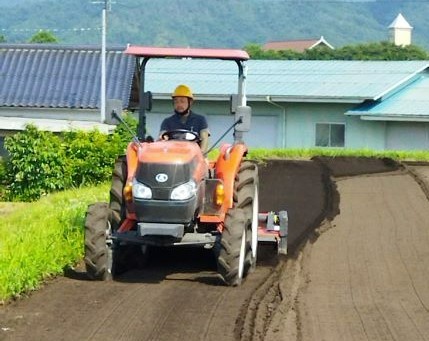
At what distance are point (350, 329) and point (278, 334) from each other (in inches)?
26.8

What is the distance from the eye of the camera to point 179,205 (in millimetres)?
10883

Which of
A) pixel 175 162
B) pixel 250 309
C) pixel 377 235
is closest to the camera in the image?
pixel 250 309

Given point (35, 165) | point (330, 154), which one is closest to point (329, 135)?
point (330, 154)

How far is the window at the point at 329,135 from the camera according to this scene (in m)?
42.8

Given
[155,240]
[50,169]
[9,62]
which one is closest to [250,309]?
[155,240]

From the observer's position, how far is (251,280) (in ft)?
37.4

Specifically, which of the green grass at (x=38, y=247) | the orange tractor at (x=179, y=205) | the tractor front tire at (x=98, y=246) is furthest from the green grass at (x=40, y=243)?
the orange tractor at (x=179, y=205)

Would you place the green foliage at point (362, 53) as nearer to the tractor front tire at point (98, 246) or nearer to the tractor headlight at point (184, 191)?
the tractor front tire at point (98, 246)

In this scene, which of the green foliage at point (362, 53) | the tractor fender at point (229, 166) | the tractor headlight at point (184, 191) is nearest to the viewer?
the tractor headlight at point (184, 191)

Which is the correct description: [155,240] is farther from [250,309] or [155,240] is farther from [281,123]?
[281,123]

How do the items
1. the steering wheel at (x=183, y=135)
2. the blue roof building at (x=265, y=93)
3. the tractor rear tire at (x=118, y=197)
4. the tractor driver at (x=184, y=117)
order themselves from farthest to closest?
1. the blue roof building at (x=265, y=93)
2. the tractor driver at (x=184, y=117)
3. the steering wheel at (x=183, y=135)
4. the tractor rear tire at (x=118, y=197)

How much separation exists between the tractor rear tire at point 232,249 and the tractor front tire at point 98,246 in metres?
1.08

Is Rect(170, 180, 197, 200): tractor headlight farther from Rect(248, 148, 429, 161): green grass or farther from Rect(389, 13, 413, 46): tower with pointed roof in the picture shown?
Rect(389, 13, 413, 46): tower with pointed roof

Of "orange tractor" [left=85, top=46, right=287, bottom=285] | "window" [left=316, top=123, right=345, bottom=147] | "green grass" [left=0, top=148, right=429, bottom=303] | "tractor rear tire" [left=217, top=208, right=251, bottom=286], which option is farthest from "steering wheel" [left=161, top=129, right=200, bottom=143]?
"window" [left=316, top=123, right=345, bottom=147]
